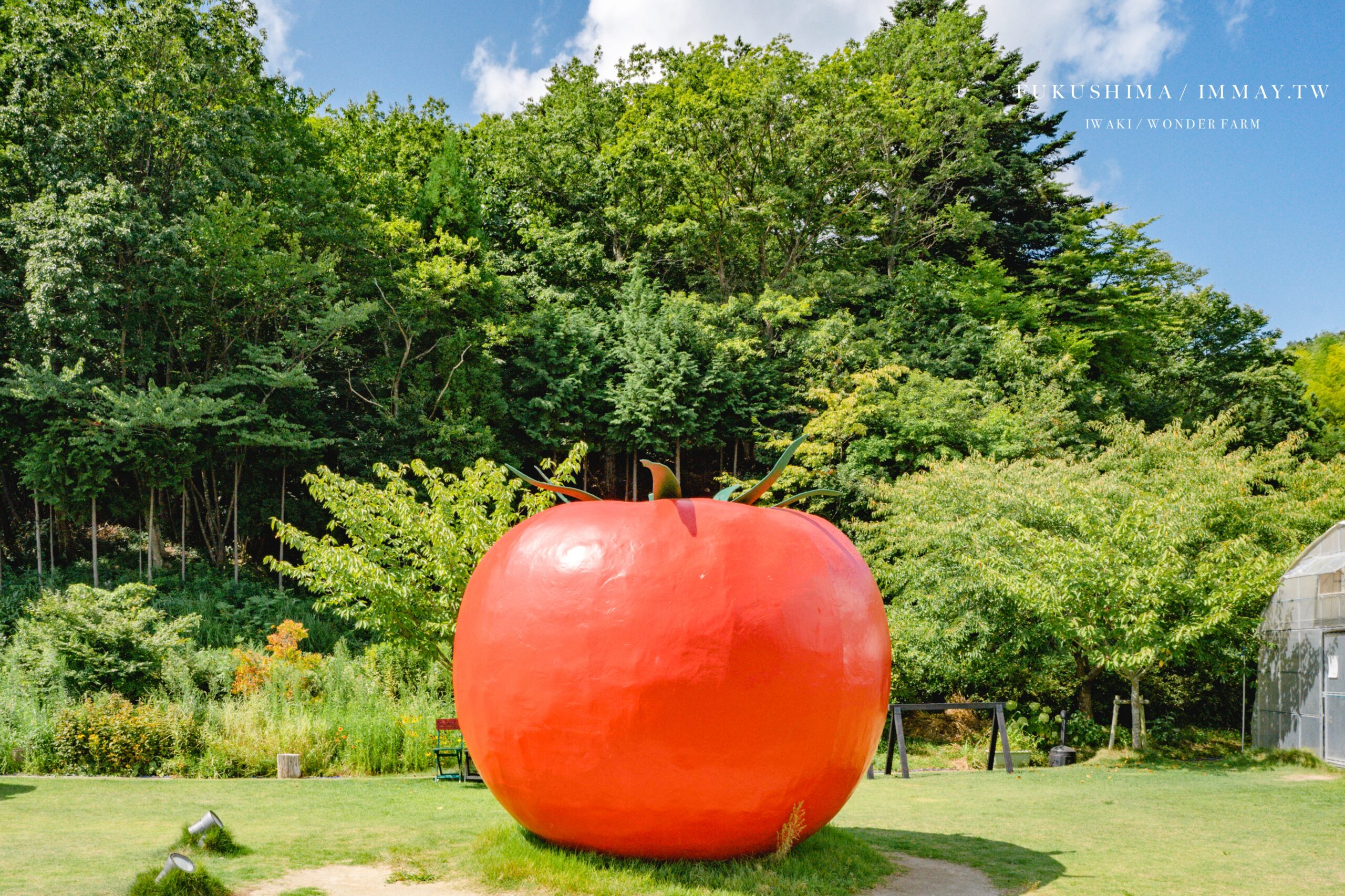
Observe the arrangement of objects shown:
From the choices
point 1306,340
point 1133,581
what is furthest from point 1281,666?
point 1306,340

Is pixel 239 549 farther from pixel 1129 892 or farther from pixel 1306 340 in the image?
pixel 1306 340

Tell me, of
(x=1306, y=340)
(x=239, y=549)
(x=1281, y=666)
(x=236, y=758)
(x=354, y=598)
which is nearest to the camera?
(x=236, y=758)

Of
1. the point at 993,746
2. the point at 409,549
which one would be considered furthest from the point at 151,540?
the point at 993,746

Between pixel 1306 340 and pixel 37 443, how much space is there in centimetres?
6322

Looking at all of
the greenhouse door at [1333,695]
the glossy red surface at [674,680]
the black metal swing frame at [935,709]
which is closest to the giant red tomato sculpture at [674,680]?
the glossy red surface at [674,680]

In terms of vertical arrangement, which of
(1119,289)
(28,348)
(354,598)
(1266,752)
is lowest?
(1266,752)

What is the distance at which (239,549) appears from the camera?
94.1ft

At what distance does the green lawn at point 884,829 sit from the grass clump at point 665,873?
46 mm

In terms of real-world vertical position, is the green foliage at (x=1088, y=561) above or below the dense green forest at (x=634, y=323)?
below

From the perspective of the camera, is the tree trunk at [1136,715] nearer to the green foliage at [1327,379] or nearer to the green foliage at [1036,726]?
the green foliage at [1036,726]

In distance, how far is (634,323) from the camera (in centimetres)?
3120

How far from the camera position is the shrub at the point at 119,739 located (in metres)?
12.7

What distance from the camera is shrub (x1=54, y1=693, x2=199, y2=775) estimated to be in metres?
12.7

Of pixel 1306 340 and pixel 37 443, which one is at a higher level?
pixel 1306 340
